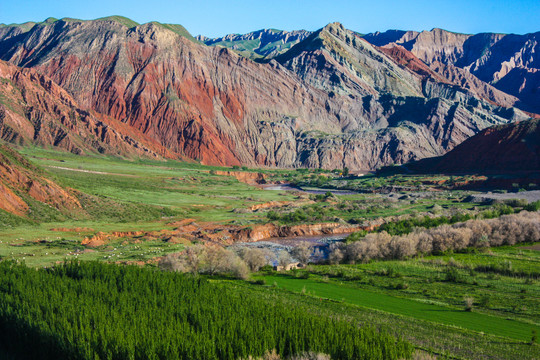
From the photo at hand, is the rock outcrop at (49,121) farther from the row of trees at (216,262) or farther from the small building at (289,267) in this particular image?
the small building at (289,267)

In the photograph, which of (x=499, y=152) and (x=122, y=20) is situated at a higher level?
(x=122, y=20)

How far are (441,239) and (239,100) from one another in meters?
133

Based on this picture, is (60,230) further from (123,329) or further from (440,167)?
(440,167)

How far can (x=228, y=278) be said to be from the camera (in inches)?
1276

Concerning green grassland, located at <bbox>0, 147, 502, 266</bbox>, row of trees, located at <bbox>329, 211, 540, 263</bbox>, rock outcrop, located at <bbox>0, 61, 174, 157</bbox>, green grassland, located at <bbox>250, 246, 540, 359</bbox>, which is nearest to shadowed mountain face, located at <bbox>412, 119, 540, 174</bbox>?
green grassland, located at <bbox>0, 147, 502, 266</bbox>

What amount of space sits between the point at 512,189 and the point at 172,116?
9851 cm

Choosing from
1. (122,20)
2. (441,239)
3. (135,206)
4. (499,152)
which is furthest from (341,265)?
(122,20)

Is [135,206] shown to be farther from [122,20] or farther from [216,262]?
[122,20]

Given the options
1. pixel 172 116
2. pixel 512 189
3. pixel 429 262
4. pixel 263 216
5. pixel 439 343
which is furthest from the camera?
pixel 172 116

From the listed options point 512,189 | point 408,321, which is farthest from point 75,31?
point 408,321

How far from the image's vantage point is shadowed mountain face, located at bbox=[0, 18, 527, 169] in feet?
476

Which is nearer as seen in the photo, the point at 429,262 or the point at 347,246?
the point at 429,262

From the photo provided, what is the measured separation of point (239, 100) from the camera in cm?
16588

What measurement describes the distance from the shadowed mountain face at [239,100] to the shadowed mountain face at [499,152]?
40261 millimetres
